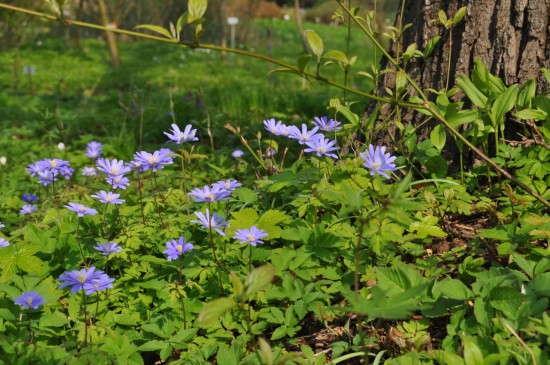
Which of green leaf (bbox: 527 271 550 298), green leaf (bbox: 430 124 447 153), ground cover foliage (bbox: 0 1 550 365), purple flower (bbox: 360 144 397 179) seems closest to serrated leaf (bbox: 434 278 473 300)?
ground cover foliage (bbox: 0 1 550 365)

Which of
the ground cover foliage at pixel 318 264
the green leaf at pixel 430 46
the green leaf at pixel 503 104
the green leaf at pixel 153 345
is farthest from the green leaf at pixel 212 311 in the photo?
the green leaf at pixel 430 46

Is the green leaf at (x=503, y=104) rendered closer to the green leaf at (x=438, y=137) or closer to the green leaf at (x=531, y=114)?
the green leaf at (x=531, y=114)

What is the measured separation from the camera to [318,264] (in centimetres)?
181

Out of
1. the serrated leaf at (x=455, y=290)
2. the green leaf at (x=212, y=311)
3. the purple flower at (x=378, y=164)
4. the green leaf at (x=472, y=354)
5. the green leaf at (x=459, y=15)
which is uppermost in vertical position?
the green leaf at (x=459, y=15)

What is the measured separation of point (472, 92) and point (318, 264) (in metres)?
0.86

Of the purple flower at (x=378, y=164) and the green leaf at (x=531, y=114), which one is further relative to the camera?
the green leaf at (x=531, y=114)

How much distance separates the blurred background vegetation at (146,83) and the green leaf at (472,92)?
1.17ft

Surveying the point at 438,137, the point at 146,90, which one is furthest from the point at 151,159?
the point at 146,90

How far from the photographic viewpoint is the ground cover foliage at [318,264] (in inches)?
57.6

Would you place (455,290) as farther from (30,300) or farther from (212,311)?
(30,300)

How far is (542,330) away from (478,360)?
0.51ft

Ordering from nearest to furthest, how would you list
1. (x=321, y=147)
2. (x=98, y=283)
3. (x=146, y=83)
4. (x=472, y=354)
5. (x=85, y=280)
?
(x=472, y=354) < (x=85, y=280) < (x=98, y=283) < (x=321, y=147) < (x=146, y=83)

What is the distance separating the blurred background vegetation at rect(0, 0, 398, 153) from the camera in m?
4.21

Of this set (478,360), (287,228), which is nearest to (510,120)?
(287,228)
